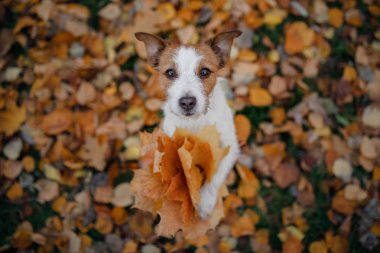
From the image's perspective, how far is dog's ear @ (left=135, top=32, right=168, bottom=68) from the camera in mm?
2574

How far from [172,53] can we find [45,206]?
1788 millimetres

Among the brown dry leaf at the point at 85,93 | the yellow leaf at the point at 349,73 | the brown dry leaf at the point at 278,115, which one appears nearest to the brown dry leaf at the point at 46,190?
the brown dry leaf at the point at 85,93

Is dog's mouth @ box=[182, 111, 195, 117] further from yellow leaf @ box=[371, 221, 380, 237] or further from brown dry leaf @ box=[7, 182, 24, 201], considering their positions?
yellow leaf @ box=[371, 221, 380, 237]

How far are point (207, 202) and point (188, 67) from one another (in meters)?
1.00

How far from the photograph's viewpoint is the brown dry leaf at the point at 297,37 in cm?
365

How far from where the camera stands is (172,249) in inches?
121

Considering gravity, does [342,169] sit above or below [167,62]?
below

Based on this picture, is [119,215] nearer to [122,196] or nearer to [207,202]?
[122,196]

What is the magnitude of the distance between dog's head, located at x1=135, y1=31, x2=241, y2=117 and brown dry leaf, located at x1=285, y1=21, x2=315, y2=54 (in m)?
Answer: 1.25

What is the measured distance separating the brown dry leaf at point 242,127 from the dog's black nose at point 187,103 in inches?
42.3

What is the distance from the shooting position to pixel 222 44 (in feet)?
8.60

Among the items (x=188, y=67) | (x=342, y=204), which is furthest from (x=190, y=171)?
(x=342, y=204)

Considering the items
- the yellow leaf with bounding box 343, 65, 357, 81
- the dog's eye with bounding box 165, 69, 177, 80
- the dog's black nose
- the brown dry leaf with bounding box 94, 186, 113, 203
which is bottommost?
the brown dry leaf with bounding box 94, 186, 113, 203

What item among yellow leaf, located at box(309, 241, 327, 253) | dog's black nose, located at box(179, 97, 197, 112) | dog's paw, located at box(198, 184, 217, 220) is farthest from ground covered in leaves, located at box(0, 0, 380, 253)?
dog's black nose, located at box(179, 97, 197, 112)
